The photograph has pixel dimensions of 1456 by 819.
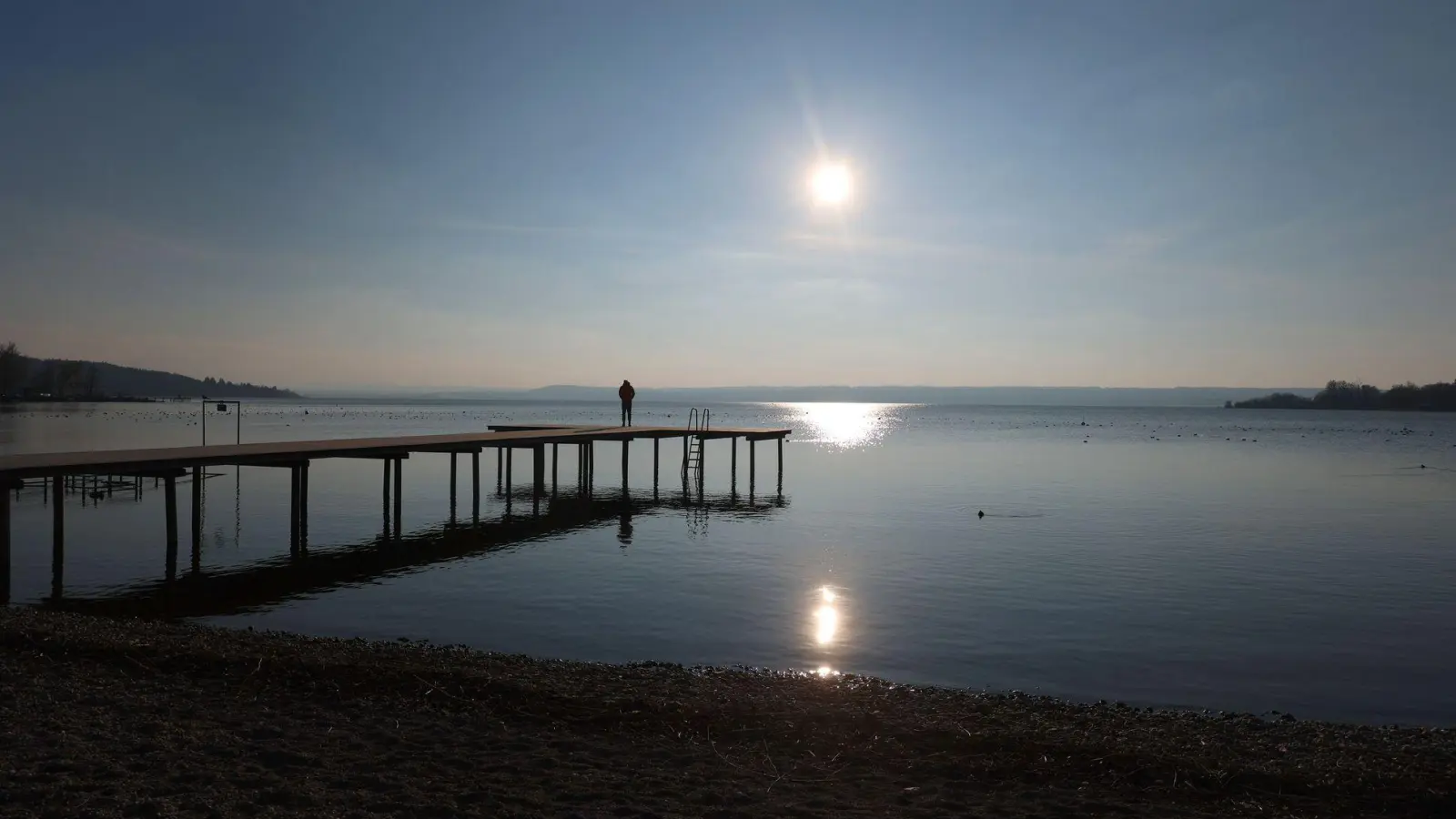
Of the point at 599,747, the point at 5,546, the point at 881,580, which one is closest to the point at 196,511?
the point at 5,546

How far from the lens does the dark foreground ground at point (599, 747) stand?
6324 mm

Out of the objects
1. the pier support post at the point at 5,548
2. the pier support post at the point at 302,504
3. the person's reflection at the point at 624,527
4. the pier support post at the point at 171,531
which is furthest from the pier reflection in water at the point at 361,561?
the pier support post at the point at 5,548

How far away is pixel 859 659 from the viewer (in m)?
12.0

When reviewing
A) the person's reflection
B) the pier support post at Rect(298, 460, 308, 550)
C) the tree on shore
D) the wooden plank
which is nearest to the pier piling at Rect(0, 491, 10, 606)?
the wooden plank

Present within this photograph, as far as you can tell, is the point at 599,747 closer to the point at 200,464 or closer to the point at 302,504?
the point at 200,464

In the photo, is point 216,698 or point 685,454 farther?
point 685,454

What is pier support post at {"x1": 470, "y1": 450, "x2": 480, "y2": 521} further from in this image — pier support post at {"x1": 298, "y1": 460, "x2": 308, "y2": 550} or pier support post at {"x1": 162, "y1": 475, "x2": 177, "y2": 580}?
pier support post at {"x1": 162, "y1": 475, "x2": 177, "y2": 580}

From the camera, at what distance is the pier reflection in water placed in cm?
1462

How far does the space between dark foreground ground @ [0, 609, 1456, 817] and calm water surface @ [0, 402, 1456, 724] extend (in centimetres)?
213

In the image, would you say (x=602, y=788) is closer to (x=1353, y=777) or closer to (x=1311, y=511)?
(x=1353, y=777)

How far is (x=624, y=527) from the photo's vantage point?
24.3m

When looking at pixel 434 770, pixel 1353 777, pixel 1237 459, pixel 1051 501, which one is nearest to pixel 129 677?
pixel 434 770

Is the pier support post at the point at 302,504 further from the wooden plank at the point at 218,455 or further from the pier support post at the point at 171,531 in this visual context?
the pier support post at the point at 171,531

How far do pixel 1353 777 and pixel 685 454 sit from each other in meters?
31.5
